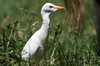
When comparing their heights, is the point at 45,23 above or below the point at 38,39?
above

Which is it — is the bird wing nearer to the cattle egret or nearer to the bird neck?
the cattle egret

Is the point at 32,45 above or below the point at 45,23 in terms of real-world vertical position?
below

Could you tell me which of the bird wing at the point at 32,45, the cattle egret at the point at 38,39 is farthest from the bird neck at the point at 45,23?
the bird wing at the point at 32,45

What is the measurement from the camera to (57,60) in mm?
5324

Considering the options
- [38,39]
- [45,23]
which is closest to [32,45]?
[38,39]

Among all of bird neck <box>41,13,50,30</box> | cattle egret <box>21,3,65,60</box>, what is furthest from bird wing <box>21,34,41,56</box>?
bird neck <box>41,13,50,30</box>

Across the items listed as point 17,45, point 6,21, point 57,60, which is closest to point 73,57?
point 57,60

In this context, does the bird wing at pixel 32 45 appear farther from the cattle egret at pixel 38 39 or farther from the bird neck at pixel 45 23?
the bird neck at pixel 45 23

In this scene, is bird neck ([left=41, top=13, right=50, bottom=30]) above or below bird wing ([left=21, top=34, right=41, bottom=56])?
above

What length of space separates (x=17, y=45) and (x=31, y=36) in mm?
180

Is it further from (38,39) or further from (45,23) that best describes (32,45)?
(45,23)

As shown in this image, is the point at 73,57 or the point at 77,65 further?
the point at 73,57

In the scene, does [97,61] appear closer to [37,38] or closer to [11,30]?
[37,38]

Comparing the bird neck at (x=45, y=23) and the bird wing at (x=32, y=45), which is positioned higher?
the bird neck at (x=45, y=23)
